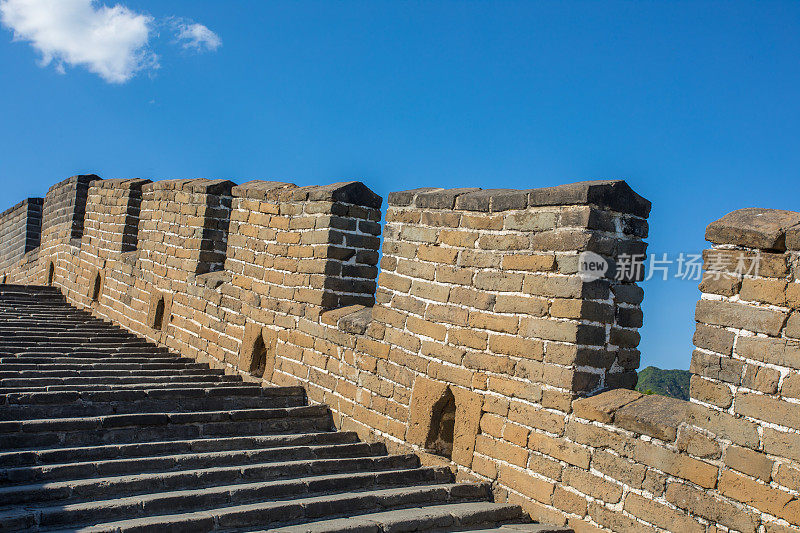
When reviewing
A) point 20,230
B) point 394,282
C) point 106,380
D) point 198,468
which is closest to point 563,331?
point 394,282

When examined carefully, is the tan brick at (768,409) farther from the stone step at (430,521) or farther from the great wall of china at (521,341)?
the stone step at (430,521)

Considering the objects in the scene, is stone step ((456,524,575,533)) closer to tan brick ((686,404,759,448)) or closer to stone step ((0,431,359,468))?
tan brick ((686,404,759,448))

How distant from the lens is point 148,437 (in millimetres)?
4609

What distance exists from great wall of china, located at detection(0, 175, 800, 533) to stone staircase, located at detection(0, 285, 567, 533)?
0.31 metres

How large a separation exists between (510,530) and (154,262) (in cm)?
572

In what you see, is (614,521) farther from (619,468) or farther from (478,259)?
(478,259)

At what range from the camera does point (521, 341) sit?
426 cm

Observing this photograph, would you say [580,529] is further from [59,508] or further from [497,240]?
[59,508]

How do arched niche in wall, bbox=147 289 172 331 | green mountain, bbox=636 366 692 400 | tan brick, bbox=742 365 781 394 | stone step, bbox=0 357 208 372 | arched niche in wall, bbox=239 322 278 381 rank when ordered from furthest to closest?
green mountain, bbox=636 366 692 400
arched niche in wall, bbox=147 289 172 331
arched niche in wall, bbox=239 322 278 381
stone step, bbox=0 357 208 372
tan brick, bbox=742 365 781 394

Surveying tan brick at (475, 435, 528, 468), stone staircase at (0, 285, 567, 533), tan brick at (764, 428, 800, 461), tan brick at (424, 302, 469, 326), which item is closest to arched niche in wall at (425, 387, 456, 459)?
stone staircase at (0, 285, 567, 533)

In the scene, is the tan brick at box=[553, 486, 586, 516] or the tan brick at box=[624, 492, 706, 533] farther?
the tan brick at box=[553, 486, 586, 516]

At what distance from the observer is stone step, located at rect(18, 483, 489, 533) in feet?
11.0

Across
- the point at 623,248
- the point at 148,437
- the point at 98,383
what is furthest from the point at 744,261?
the point at 98,383

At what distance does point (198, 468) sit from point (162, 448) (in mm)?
325
